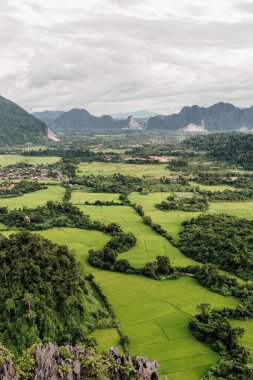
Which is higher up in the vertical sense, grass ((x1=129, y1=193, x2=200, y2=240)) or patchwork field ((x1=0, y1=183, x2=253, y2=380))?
grass ((x1=129, y1=193, x2=200, y2=240))

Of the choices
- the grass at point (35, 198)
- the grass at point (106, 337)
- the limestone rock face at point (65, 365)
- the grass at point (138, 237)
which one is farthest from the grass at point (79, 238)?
the limestone rock face at point (65, 365)

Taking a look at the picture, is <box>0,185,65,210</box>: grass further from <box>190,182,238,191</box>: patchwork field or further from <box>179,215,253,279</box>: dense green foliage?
<box>190,182,238,191</box>: patchwork field

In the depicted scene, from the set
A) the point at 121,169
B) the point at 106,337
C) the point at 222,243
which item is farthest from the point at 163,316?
Answer: the point at 121,169

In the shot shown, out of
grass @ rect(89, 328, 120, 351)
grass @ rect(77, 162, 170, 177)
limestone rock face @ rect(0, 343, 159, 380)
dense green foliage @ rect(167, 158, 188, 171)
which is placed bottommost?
grass @ rect(89, 328, 120, 351)

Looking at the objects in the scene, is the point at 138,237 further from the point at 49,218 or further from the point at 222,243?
the point at 49,218

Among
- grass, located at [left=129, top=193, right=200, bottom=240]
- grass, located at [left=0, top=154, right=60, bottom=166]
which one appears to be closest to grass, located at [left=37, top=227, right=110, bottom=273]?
grass, located at [left=129, top=193, right=200, bottom=240]

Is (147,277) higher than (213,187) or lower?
lower
